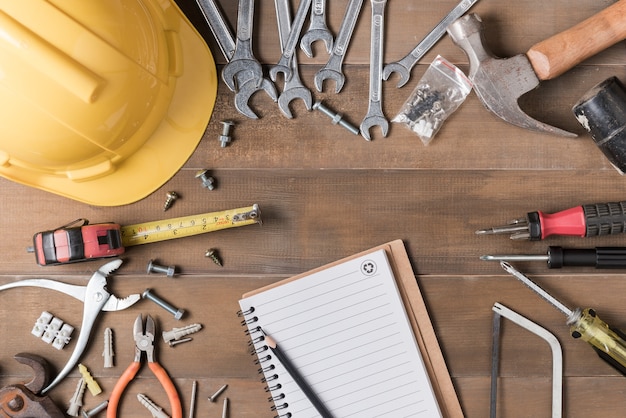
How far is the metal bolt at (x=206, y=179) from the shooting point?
44.2 inches

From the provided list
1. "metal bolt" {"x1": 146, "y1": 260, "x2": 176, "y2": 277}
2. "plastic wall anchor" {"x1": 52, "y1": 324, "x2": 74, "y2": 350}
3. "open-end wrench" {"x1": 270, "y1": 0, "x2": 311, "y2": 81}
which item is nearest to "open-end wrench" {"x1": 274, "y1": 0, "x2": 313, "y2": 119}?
"open-end wrench" {"x1": 270, "y1": 0, "x2": 311, "y2": 81}

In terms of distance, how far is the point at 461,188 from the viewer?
44.8 inches

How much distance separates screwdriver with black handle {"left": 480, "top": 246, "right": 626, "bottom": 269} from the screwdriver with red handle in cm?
3

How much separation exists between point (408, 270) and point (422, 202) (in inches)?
5.4

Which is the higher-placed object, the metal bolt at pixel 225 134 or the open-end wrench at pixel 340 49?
the open-end wrench at pixel 340 49

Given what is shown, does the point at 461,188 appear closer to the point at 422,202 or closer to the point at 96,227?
the point at 422,202

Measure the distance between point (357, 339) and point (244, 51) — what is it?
0.61 m

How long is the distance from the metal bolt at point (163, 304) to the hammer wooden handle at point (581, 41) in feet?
2.72

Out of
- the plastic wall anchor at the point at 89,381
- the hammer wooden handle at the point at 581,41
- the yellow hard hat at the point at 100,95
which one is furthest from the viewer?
the plastic wall anchor at the point at 89,381

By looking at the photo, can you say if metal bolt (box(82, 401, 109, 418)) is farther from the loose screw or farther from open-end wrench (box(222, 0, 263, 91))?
open-end wrench (box(222, 0, 263, 91))

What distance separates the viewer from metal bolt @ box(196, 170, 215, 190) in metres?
1.12

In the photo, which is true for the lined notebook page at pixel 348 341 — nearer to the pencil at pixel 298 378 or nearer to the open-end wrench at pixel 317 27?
the pencil at pixel 298 378

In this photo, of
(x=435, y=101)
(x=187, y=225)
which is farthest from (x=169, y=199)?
(x=435, y=101)

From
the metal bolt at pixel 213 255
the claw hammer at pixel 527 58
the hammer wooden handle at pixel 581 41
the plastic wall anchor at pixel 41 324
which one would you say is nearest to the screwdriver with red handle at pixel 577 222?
the claw hammer at pixel 527 58
